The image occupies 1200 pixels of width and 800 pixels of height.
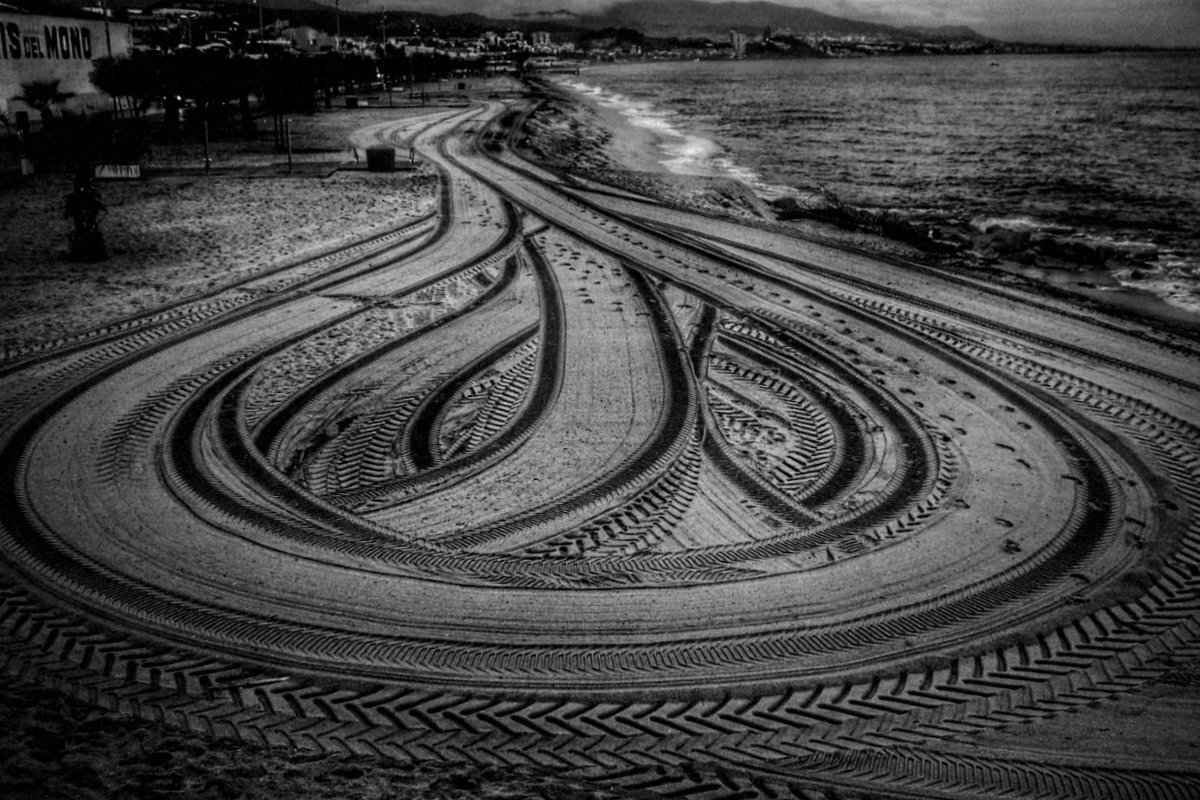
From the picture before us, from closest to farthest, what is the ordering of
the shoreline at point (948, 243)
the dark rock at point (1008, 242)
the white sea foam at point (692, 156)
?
1. the shoreline at point (948, 243)
2. the dark rock at point (1008, 242)
3. the white sea foam at point (692, 156)

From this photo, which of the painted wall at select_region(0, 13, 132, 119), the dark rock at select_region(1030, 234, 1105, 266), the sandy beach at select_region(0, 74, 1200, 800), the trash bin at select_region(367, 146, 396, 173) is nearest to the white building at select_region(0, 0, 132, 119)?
the painted wall at select_region(0, 13, 132, 119)

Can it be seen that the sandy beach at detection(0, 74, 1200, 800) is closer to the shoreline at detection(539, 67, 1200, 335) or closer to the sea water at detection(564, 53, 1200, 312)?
the shoreline at detection(539, 67, 1200, 335)

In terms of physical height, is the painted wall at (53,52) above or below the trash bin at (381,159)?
above

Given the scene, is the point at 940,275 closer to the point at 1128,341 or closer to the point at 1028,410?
the point at 1128,341

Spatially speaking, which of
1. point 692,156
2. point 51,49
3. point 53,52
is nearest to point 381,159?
point 692,156

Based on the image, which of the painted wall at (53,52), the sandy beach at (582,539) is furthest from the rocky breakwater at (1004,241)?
the painted wall at (53,52)

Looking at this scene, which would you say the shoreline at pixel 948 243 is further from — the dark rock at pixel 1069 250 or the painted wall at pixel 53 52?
the painted wall at pixel 53 52
